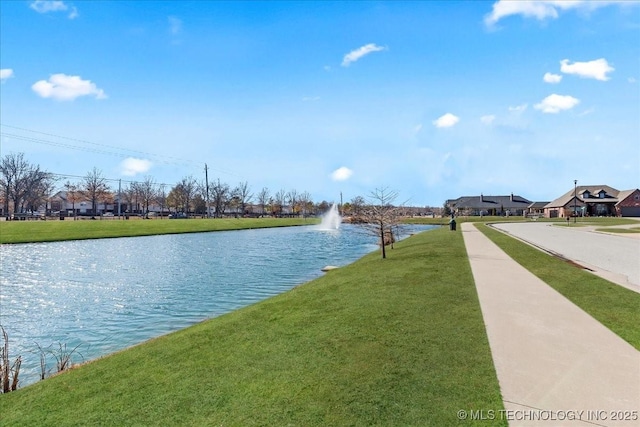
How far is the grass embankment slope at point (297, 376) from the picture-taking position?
4.34 metres

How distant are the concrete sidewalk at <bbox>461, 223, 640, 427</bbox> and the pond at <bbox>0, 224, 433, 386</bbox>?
784 cm

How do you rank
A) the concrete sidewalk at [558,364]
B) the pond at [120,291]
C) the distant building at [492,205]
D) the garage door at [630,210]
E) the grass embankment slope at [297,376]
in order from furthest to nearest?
the distant building at [492,205]
the garage door at [630,210]
the pond at [120,291]
the grass embankment slope at [297,376]
the concrete sidewalk at [558,364]

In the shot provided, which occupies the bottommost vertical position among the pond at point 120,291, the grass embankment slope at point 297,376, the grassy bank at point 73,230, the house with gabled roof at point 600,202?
the pond at point 120,291

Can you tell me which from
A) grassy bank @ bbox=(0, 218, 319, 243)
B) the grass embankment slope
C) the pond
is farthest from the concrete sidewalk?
grassy bank @ bbox=(0, 218, 319, 243)

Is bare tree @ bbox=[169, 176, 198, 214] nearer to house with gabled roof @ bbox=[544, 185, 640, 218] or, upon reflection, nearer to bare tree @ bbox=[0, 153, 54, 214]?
bare tree @ bbox=[0, 153, 54, 214]

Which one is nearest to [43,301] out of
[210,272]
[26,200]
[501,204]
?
[210,272]

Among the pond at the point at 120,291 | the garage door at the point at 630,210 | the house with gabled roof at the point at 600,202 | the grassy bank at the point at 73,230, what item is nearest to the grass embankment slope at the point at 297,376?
the pond at the point at 120,291

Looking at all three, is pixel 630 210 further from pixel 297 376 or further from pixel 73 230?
pixel 73 230

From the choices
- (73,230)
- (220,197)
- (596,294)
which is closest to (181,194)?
(220,197)

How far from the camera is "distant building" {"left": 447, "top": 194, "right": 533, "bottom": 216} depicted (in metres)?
102

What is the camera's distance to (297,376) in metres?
5.17

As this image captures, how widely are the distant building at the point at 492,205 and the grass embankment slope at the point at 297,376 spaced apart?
98.0 metres

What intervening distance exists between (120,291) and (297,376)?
1239cm

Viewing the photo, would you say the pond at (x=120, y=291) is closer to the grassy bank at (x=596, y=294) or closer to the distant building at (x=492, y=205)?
the grassy bank at (x=596, y=294)
